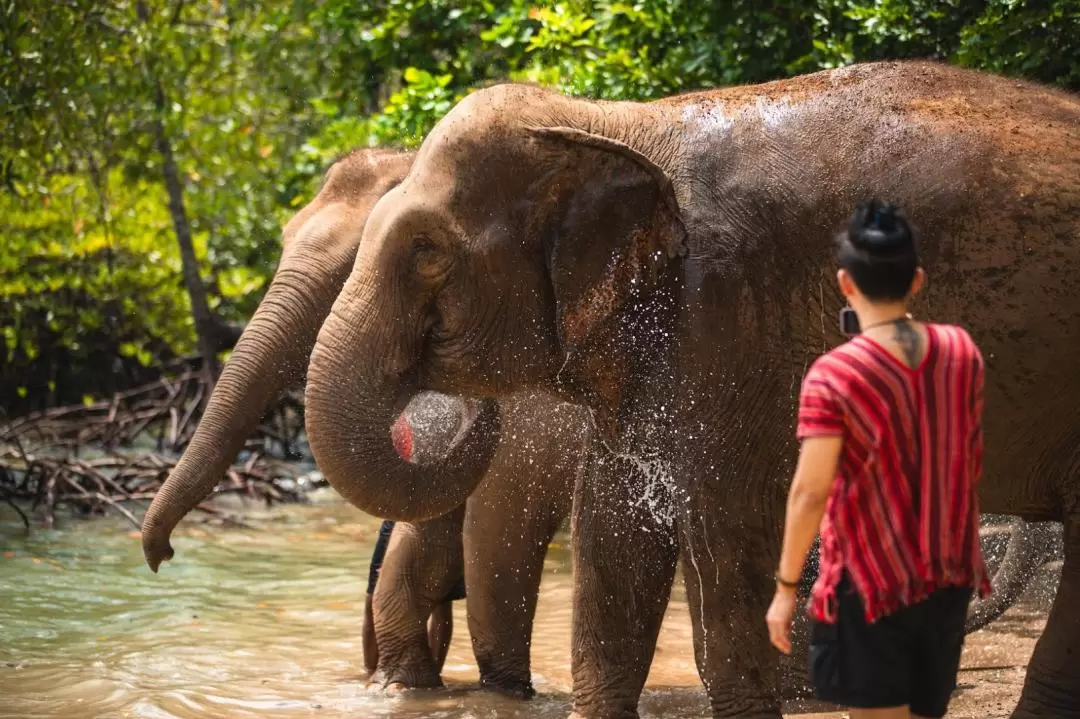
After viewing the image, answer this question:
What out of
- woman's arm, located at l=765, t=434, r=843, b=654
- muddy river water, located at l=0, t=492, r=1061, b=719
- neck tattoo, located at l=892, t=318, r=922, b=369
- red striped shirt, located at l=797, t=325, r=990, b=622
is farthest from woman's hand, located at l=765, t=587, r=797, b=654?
muddy river water, located at l=0, t=492, r=1061, b=719

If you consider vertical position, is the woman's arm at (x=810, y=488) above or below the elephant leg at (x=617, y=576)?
above

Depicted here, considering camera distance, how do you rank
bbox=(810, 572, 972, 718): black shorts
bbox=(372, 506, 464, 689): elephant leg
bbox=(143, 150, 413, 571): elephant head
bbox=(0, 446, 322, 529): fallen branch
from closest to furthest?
bbox=(810, 572, 972, 718): black shorts → bbox=(143, 150, 413, 571): elephant head → bbox=(372, 506, 464, 689): elephant leg → bbox=(0, 446, 322, 529): fallen branch

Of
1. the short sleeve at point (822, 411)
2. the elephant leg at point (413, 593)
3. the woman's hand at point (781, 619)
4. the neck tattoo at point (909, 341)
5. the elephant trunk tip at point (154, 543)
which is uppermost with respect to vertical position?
the neck tattoo at point (909, 341)

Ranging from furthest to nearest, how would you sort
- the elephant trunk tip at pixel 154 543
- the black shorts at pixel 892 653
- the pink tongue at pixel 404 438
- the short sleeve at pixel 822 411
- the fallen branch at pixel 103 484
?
1. the fallen branch at pixel 103 484
2. the elephant trunk tip at pixel 154 543
3. the pink tongue at pixel 404 438
4. the black shorts at pixel 892 653
5. the short sleeve at pixel 822 411

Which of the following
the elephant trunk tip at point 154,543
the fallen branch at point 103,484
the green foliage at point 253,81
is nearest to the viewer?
the elephant trunk tip at point 154,543

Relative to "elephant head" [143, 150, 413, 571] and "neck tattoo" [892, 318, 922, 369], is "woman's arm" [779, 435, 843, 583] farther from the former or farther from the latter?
"elephant head" [143, 150, 413, 571]

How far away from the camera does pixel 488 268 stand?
16.1 feet

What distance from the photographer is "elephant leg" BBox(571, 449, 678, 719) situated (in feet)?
16.9

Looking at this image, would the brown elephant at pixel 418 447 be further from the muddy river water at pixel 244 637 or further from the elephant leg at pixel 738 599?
the elephant leg at pixel 738 599

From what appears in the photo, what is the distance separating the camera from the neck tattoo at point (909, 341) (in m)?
3.42

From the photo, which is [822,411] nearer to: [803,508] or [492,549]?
[803,508]

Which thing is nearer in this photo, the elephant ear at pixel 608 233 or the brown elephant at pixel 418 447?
the elephant ear at pixel 608 233

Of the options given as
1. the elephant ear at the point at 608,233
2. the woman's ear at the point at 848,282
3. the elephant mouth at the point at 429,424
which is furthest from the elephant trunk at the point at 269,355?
the woman's ear at the point at 848,282

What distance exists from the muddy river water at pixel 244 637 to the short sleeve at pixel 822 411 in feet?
8.55
